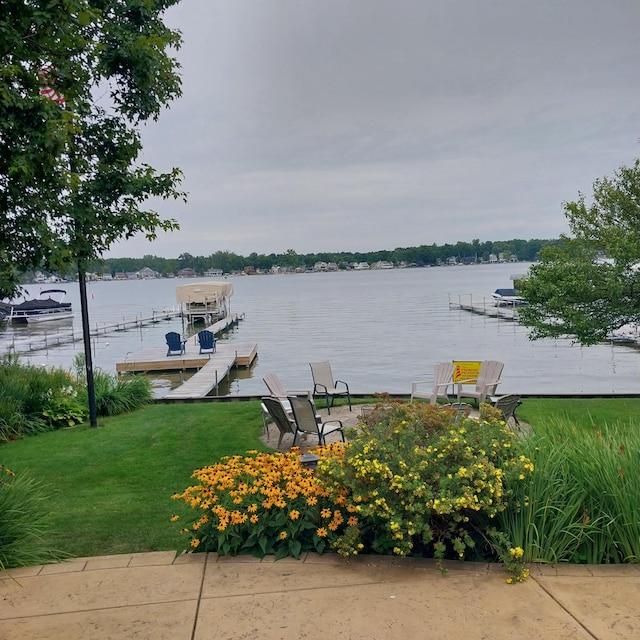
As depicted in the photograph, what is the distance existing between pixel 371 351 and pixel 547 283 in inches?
662

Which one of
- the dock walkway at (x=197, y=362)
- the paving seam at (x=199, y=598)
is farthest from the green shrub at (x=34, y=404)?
the dock walkway at (x=197, y=362)

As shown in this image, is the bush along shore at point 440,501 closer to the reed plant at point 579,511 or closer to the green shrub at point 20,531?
the reed plant at point 579,511

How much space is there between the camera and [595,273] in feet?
36.7

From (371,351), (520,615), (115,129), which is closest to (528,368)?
(371,351)

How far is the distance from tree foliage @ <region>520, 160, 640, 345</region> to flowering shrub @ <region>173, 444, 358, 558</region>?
847cm

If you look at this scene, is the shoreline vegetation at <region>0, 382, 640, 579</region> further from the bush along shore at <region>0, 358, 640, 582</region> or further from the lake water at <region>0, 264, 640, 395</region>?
the lake water at <region>0, 264, 640, 395</region>

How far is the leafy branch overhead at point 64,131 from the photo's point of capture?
3.30 metres

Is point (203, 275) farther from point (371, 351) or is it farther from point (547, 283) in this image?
point (547, 283)

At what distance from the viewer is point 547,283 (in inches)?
452

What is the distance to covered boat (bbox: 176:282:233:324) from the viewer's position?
4728 cm

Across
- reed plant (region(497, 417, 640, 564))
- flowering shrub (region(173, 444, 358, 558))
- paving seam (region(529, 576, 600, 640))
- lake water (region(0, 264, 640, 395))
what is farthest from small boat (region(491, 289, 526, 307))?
paving seam (region(529, 576, 600, 640))

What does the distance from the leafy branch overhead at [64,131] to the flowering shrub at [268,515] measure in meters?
1.97

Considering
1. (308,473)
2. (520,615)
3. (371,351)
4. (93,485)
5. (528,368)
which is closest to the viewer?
(520,615)

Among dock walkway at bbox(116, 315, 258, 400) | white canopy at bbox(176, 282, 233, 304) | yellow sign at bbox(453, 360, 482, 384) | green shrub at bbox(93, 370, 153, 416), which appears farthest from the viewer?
white canopy at bbox(176, 282, 233, 304)
